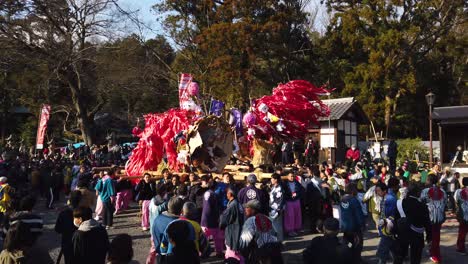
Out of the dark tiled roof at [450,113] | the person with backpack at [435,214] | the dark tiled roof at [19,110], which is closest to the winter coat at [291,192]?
the person with backpack at [435,214]

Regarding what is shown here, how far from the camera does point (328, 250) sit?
161 inches

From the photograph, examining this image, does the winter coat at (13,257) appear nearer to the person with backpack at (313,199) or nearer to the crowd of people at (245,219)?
the crowd of people at (245,219)

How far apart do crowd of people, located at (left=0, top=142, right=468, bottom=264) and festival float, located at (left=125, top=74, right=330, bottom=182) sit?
1243 millimetres

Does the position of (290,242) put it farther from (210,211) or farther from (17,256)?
(17,256)

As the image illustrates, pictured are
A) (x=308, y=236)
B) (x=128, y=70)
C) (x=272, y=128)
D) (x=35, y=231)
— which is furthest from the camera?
(x=128, y=70)

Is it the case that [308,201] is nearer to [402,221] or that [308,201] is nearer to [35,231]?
[402,221]

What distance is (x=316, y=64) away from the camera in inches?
1110

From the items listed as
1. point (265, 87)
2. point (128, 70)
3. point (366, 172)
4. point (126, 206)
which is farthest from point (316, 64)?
point (126, 206)

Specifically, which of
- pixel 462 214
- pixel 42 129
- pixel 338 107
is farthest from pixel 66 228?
pixel 338 107

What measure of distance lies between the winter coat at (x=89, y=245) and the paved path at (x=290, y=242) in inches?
118

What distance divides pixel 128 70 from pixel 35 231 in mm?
23204

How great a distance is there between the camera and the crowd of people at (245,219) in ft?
14.0

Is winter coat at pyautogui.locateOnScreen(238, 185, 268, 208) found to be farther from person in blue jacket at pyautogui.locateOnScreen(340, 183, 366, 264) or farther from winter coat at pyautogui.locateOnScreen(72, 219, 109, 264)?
winter coat at pyautogui.locateOnScreen(72, 219, 109, 264)

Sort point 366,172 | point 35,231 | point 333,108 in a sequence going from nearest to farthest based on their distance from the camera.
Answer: point 35,231
point 366,172
point 333,108
